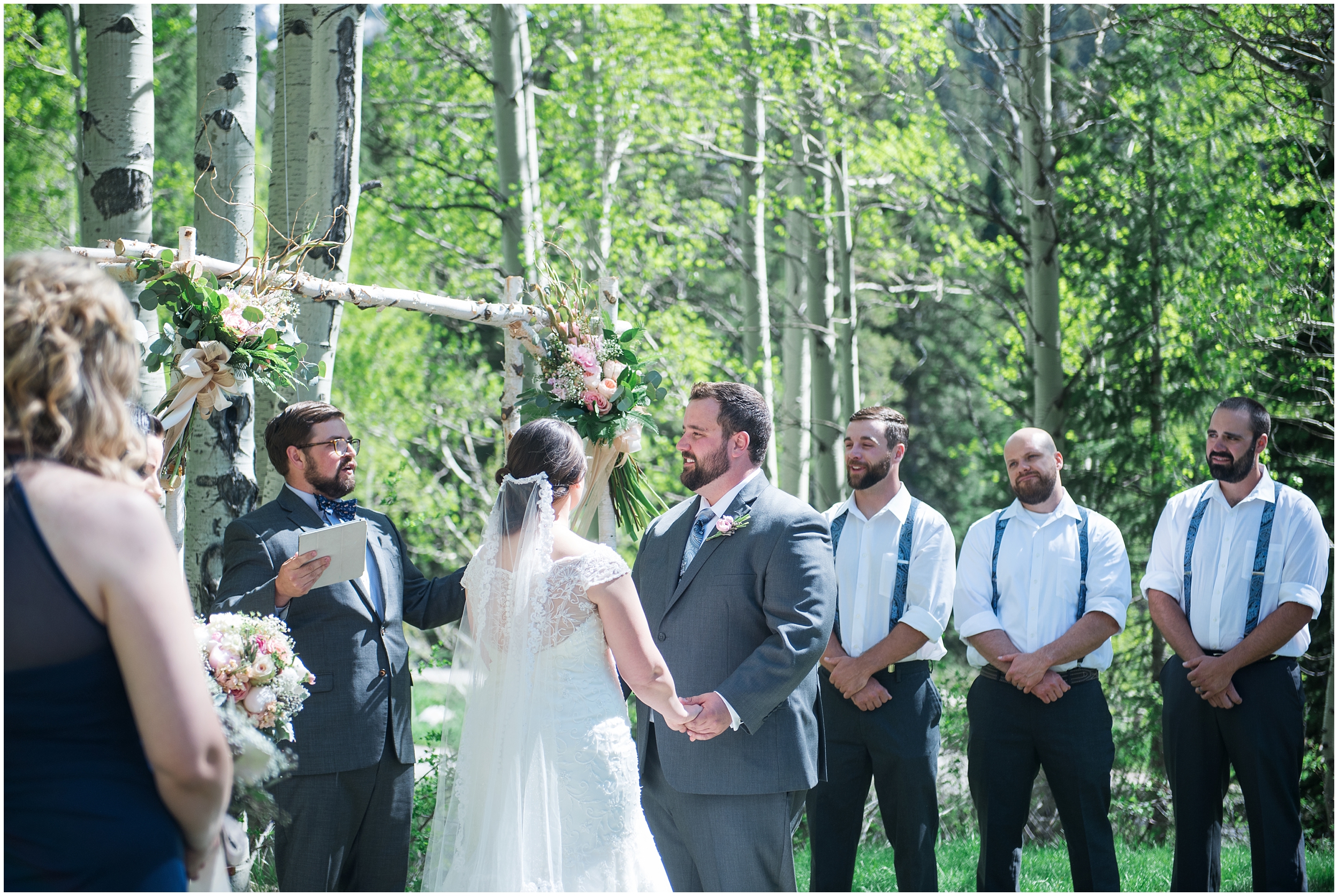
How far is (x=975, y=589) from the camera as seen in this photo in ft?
14.9

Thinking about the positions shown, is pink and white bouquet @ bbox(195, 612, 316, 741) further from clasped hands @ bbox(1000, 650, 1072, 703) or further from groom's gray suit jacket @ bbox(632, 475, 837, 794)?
clasped hands @ bbox(1000, 650, 1072, 703)

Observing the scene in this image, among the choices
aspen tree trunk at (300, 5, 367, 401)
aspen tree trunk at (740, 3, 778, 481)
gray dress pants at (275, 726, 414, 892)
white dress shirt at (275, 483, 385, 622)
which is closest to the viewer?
gray dress pants at (275, 726, 414, 892)

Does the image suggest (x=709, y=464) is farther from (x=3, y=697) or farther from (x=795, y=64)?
(x=795, y=64)

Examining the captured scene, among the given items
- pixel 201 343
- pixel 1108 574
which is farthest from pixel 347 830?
pixel 1108 574

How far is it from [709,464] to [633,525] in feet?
2.74

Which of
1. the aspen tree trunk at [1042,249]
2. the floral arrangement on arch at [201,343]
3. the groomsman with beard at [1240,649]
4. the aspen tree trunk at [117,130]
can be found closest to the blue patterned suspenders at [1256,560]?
the groomsman with beard at [1240,649]

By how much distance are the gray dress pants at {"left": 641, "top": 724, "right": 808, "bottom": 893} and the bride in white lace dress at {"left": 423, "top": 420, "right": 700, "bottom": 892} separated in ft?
1.11

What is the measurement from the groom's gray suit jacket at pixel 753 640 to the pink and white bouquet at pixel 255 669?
1.13 meters

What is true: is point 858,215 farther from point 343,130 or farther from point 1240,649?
point 1240,649

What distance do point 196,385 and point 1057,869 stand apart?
188 inches

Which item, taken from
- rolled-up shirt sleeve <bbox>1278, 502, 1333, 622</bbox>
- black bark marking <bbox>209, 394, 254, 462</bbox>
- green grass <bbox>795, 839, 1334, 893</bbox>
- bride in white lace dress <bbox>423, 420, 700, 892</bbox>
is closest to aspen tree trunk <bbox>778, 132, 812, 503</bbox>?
green grass <bbox>795, 839, 1334, 893</bbox>

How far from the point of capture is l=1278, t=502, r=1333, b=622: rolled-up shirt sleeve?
13.8ft

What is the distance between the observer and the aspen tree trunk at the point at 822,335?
9617 millimetres

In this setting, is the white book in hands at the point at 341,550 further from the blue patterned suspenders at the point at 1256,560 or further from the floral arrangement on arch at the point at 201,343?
the blue patterned suspenders at the point at 1256,560
